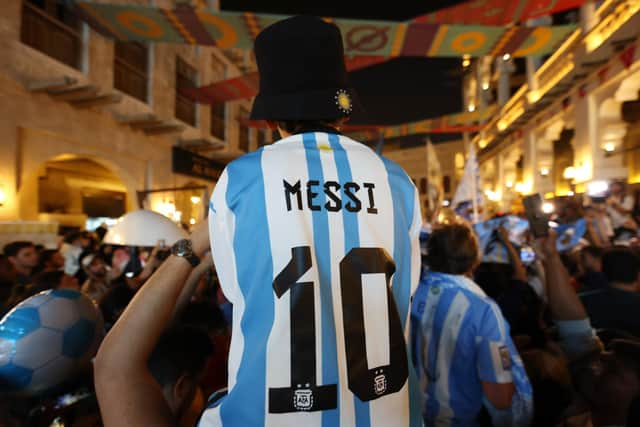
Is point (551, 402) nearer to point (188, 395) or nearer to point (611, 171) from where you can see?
point (188, 395)

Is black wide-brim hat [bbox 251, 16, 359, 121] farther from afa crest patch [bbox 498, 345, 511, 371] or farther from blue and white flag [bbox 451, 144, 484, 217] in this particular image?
blue and white flag [bbox 451, 144, 484, 217]

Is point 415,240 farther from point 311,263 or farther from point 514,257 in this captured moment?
point 514,257

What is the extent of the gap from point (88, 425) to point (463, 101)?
1273 inches

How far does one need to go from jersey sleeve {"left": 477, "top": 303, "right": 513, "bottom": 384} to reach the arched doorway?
12044 millimetres

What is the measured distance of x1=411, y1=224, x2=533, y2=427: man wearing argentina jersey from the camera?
1.90 metres

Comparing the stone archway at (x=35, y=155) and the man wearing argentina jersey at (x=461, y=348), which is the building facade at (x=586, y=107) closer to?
the man wearing argentina jersey at (x=461, y=348)

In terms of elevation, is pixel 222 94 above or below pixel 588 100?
above

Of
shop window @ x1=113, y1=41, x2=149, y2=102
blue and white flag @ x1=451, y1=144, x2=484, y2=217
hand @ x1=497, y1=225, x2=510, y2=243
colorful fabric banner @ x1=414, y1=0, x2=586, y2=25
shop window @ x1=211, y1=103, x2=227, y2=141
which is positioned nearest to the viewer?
hand @ x1=497, y1=225, x2=510, y2=243

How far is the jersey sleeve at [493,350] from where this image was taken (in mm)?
1881

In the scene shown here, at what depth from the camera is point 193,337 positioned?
5.29ft

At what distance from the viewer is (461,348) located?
198cm

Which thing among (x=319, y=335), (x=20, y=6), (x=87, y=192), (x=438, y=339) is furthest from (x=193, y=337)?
(x=87, y=192)

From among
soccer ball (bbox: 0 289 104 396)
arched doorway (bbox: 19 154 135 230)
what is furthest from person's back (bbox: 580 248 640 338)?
arched doorway (bbox: 19 154 135 230)

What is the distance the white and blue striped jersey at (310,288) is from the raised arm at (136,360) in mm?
131
